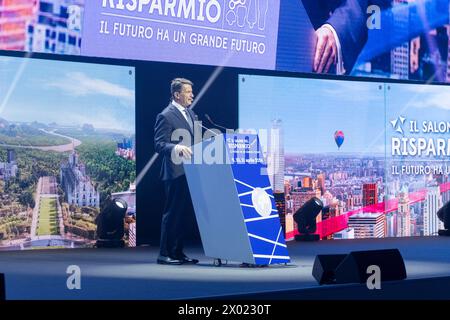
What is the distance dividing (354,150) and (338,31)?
1.46 m

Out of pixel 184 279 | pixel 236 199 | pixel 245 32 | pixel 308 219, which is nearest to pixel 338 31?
pixel 245 32

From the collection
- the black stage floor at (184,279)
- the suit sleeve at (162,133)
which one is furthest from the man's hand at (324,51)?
the suit sleeve at (162,133)

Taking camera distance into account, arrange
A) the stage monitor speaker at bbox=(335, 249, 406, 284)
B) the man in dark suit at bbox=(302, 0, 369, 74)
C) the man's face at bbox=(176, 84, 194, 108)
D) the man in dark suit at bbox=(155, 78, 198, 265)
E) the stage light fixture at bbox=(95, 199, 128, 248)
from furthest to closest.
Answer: the man in dark suit at bbox=(302, 0, 369, 74) < the stage light fixture at bbox=(95, 199, 128, 248) < the man's face at bbox=(176, 84, 194, 108) < the man in dark suit at bbox=(155, 78, 198, 265) < the stage monitor speaker at bbox=(335, 249, 406, 284)

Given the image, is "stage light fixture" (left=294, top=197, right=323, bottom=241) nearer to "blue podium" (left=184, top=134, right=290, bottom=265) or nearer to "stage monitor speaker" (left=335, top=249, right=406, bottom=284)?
"blue podium" (left=184, top=134, right=290, bottom=265)

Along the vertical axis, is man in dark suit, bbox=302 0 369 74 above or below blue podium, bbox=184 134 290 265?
above

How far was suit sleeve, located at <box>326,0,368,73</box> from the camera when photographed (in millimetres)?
11992

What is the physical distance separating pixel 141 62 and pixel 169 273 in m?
Result: 3.73

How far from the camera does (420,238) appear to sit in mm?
12367

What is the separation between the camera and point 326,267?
6918 mm

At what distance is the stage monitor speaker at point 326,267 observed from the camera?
6906 mm

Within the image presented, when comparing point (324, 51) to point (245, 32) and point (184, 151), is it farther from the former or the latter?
point (184, 151)

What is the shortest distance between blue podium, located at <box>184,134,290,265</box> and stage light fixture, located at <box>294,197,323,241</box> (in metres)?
3.71

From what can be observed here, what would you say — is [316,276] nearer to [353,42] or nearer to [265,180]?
[265,180]

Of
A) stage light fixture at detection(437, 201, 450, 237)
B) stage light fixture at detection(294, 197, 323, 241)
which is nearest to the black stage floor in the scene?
stage light fixture at detection(294, 197, 323, 241)
